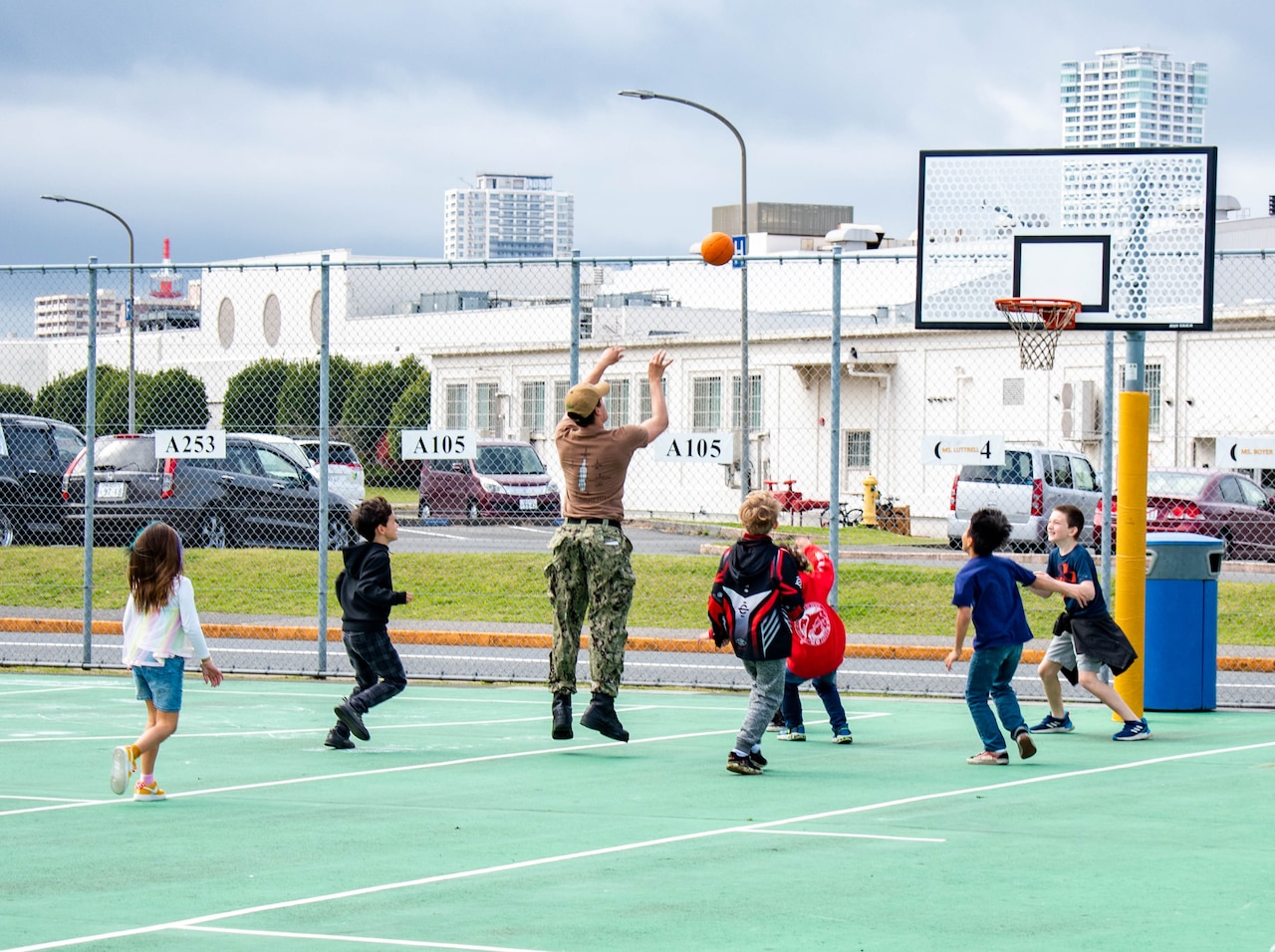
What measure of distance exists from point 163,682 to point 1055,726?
18.7 ft

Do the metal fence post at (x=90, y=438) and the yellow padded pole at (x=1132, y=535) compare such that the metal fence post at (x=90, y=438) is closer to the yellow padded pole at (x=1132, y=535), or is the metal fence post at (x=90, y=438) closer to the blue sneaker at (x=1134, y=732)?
the yellow padded pole at (x=1132, y=535)

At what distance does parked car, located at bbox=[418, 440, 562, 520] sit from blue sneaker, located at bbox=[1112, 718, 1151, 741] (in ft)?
21.8

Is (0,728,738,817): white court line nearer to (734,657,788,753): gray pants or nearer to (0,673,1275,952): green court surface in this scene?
(0,673,1275,952): green court surface

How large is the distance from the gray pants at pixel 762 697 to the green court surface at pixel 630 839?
0.82 feet

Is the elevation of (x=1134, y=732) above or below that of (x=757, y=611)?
below

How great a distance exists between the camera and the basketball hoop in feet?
41.9

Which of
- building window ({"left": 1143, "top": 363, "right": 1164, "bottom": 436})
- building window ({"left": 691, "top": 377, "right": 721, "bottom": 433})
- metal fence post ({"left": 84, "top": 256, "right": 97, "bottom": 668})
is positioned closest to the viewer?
metal fence post ({"left": 84, "top": 256, "right": 97, "bottom": 668})

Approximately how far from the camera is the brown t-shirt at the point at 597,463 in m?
10.8

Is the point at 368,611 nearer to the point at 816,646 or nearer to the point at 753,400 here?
the point at 816,646

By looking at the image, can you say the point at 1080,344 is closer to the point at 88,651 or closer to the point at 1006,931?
the point at 88,651

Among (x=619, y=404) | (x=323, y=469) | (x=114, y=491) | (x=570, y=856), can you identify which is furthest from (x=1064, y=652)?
(x=619, y=404)

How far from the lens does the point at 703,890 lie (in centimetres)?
686

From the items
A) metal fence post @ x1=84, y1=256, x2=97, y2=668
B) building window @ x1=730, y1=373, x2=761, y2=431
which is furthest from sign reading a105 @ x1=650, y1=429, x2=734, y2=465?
building window @ x1=730, y1=373, x2=761, y2=431

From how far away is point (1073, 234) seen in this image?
1282 centimetres
